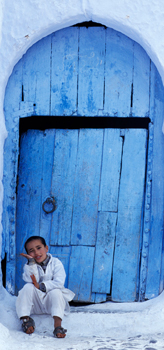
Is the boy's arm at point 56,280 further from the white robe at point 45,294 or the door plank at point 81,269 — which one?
the door plank at point 81,269

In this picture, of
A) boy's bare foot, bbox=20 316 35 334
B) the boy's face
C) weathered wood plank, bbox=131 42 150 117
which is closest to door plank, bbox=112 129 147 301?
weathered wood plank, bbox=131 42 150 117

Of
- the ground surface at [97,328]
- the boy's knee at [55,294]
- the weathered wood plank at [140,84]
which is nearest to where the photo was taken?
the ground surface at [97,328]

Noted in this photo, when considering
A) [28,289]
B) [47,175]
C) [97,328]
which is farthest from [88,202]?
[97,328]

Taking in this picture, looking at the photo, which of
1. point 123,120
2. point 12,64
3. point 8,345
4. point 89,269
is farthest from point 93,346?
point 12,64

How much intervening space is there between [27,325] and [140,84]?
1.71 meters

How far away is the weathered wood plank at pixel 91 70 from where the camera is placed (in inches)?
100.0

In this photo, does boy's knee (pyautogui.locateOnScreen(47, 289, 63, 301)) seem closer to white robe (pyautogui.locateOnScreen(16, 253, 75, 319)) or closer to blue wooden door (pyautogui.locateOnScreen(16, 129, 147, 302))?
white robe (pyautogui.locateOnScreen(16, 253, 75, 319))

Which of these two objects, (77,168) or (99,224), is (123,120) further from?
(99,224)

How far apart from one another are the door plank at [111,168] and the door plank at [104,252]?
0.09 meters

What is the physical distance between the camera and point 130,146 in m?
2.56

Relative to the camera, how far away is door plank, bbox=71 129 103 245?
258cm

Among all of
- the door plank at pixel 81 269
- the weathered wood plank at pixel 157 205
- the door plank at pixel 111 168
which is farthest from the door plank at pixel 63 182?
the weathered wood plank at pixel 157 205

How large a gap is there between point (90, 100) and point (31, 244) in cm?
105

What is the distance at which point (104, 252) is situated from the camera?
2607mm
